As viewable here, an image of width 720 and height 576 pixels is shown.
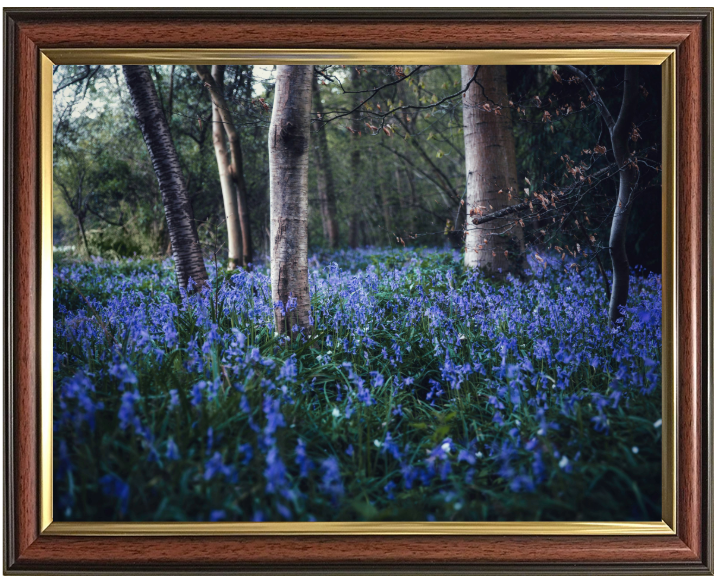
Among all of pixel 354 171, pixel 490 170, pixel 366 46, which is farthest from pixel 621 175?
pixel 354 171

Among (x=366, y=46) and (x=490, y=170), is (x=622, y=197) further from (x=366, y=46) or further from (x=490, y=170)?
(x=366, y=46)

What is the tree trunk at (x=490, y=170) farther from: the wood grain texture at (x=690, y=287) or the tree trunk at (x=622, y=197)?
the wood grain texture at (x=690, y=287)

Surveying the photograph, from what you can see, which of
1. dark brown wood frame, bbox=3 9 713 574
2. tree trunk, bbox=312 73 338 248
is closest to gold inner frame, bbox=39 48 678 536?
dark brown wood frame, bbox=3 9 713 574

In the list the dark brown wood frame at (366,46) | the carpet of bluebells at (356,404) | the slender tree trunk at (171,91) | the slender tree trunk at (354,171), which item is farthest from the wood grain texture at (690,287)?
the slender tree trunk at (171,91)

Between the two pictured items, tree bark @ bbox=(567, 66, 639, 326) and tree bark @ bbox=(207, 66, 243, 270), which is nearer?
tree bark @ bbox=(567, 66, 639, 326)

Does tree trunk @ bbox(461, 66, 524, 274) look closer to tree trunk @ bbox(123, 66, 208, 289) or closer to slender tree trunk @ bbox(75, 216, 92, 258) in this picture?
tree trunk @ bbox(123, 66, 208, 289)
